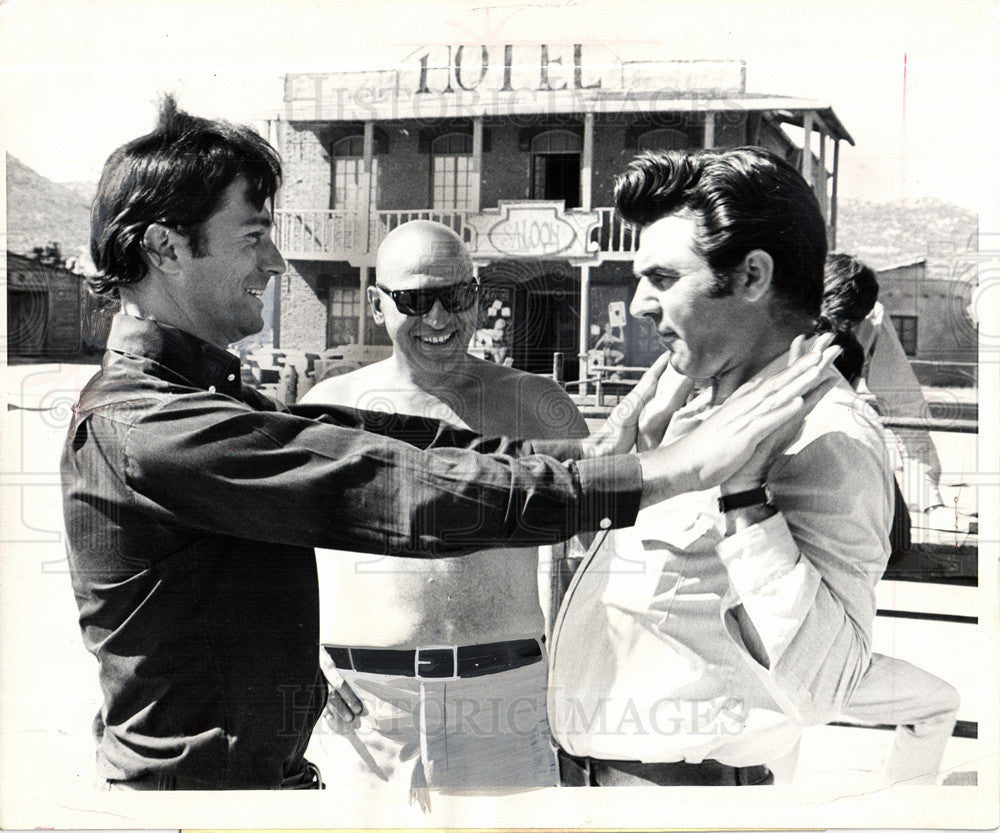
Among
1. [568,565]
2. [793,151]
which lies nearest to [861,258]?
[793,151]

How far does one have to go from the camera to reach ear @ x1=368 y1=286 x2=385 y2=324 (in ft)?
10.4

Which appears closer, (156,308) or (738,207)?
(156,308)

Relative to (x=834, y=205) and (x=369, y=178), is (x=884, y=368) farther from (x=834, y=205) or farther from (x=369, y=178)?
(x=369, y=178)

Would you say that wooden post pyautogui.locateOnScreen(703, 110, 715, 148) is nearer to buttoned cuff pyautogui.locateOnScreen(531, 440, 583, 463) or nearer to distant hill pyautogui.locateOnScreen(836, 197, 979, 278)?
distant hill pyautogui.locateOnScreen(836, 197, 979, 278)

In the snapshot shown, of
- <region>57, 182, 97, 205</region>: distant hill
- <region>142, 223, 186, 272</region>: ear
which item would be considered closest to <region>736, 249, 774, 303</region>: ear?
<region>142, 223, 186, 272</region>: ear

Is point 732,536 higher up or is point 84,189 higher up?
point 84,189

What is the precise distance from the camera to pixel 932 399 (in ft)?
10.7

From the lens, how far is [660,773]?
331 cm

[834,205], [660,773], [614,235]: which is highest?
[834,205]

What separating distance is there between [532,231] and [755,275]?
2.31 ft

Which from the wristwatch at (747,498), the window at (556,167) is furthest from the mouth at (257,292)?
the wristwatch at (747,498)

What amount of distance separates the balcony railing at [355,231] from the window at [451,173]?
0.04 metres

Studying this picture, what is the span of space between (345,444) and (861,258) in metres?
1.74

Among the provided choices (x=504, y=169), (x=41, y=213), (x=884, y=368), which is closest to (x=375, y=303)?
(x=504, y=169)
